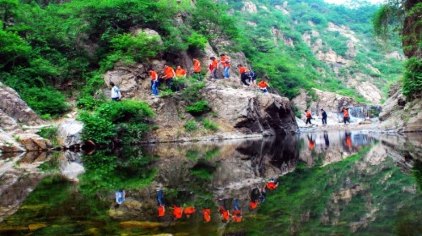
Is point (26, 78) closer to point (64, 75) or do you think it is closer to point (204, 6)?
point (64, 75)

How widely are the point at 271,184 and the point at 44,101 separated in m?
19.3

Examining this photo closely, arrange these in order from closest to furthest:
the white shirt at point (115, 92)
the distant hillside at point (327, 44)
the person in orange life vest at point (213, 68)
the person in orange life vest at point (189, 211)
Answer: the person in orange life vest at point (189, 211) < the white shirt at point (115, 92) < the person in orange life vest at point (213, 68) < the distant hillside at point (327, 44)

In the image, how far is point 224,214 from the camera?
6.35 meters

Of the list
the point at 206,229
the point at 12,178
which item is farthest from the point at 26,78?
the point at 206,229

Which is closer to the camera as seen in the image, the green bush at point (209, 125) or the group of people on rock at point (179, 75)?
the group of people on rock at point (179, 75)

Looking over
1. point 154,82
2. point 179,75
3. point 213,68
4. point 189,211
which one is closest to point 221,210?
point 189,211

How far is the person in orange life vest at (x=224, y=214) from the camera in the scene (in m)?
6.02

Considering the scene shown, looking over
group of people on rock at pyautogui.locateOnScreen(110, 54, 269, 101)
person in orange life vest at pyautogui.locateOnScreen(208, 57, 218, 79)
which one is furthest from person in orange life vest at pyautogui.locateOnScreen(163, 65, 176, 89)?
person in orange life vest at pyautogui.locateOnScreen(208, 57, 218, 79)

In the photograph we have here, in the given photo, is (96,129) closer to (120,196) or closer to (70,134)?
(70,134)

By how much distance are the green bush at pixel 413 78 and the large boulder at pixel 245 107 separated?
8558mm

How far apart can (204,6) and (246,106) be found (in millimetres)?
13240

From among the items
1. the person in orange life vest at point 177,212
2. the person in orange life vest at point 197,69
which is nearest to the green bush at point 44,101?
the person in orange life vest at point 197,69

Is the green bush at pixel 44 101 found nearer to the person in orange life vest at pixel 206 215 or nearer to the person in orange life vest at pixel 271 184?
the person in orange life vest at pixel 271 184

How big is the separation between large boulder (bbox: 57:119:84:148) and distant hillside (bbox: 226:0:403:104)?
4099 centimetres
